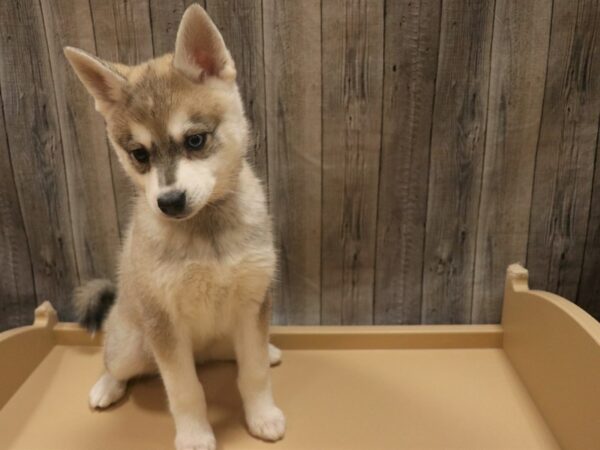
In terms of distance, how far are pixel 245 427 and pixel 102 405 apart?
18.1 inches

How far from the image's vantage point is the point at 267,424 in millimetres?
1433

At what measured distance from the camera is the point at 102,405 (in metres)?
1.56

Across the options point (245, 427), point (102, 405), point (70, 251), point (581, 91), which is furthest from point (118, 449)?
point (581, 91)

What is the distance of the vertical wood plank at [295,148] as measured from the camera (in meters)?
1.59

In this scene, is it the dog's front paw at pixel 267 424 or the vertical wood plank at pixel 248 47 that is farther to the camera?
the vertical wood plank at pixel 248 47

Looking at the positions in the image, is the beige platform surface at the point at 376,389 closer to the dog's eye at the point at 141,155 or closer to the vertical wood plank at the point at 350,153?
the vertical wood plank at the point at 350,153

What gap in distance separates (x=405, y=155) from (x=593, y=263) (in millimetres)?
803

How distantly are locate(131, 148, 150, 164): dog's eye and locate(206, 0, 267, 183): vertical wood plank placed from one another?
1.83ft

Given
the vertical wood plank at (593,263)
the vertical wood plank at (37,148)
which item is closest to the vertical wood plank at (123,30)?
the vertical wood plank at (37,148)

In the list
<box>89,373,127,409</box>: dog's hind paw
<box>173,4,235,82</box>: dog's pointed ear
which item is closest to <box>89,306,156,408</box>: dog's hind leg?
<box>89,373,127,409</box>: dog's hind paw

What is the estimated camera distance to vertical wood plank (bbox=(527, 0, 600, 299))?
1.57m

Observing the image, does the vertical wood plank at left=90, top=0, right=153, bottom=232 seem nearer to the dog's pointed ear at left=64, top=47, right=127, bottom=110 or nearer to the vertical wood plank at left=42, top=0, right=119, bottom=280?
the vertical wood plank at left=42, top=0, right=119, bottom=280

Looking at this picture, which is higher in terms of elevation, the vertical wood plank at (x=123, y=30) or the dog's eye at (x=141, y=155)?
the vertical wood plank at (x=123, y=30)

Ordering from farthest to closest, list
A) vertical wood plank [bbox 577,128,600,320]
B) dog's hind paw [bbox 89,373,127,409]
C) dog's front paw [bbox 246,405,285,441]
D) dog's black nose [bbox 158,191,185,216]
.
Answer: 1. vertical wood plank [bbox 577,128,600,320]
2. dog's hind paw [bbox 89,373,127,409]
3. dog's front paw [bbox 246,405,285,441]
4. dog's black nose [bbox 158,191,185,216]
